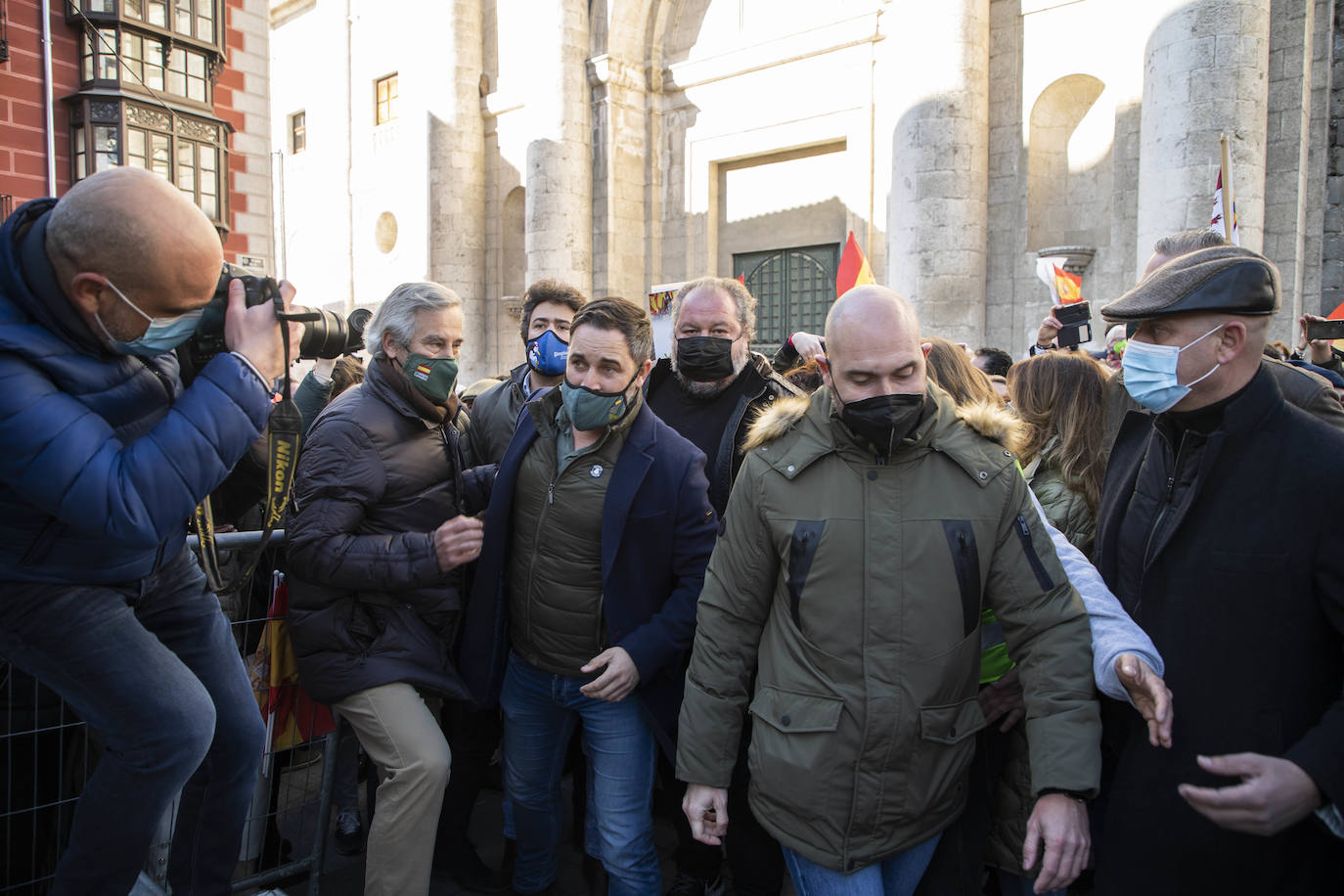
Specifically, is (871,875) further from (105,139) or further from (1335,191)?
(105,139)

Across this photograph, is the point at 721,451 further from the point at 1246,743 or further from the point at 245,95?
the point at 245,95

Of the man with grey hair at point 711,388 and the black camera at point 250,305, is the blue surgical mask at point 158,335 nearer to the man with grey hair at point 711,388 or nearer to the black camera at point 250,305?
the black camera at point 250,305

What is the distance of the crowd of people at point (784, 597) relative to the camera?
1768mm

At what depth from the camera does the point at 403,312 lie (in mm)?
3008

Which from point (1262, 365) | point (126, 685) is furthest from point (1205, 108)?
point (126, 685)

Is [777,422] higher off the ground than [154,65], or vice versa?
[154,65]

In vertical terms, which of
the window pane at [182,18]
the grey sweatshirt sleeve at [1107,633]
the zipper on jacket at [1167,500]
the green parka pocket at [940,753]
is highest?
the window pane at [182,18]

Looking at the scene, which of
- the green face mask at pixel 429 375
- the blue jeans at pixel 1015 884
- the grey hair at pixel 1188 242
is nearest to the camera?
the blue jeans at pixel 1015 884

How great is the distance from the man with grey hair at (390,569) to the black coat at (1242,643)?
6.46ft

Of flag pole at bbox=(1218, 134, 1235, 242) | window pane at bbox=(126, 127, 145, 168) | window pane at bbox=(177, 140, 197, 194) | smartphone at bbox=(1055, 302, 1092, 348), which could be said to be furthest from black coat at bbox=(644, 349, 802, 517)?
window pane at bbox=(177, 140, 197, 194)

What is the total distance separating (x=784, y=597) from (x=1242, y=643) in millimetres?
992

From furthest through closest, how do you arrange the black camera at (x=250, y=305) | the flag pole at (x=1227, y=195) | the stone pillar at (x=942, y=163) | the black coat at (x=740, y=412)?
the stone pillar at (x=942, y=163)
the flag pole at (x=1227, y=195)
the black coat at (x=740, y=412)
the black camera at (x=250, y=305)

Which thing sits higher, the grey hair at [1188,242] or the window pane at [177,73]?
the window pane at [177,73]

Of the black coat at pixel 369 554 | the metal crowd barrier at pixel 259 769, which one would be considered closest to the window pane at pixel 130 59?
the metal crowd barrier at pixel 259 769
